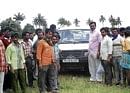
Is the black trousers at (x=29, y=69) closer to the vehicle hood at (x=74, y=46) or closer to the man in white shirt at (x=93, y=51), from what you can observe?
the man in white shirt at (x=93, y=51)

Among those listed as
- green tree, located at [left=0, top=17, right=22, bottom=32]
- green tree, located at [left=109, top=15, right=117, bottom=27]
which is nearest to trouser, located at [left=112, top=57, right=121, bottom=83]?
green tree, located at [left=0, top=17, right=22, bottom=32]

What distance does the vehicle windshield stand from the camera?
1611cm

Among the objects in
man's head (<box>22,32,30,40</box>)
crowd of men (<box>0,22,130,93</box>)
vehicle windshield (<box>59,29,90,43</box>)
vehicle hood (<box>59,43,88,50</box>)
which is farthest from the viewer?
vehicle windshield (<box>59,29,90,43</box>)

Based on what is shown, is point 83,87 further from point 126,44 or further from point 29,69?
point 126,44

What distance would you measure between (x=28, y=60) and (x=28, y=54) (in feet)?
0.79

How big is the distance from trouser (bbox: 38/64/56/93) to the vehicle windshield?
4.52 meters

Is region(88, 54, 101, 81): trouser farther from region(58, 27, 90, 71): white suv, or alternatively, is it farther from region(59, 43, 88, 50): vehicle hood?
region(59, 43, 88, 50): vehicle hood

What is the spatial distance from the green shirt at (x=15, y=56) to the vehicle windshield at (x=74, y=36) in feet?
18.0

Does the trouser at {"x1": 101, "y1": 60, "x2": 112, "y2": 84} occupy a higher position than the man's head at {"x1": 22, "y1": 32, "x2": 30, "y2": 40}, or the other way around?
the man's head at {"x1": 22, "y1": 32, "x2": 30, "y2": 40}

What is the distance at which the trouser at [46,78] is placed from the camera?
11.3 metres

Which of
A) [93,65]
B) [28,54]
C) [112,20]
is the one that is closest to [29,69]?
[28,54]

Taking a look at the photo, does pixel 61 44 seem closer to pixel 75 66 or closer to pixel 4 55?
pixel 75 66

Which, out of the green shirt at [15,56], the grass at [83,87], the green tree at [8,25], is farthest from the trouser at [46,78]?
the green tree at [8,25]

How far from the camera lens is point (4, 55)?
10.2 m
